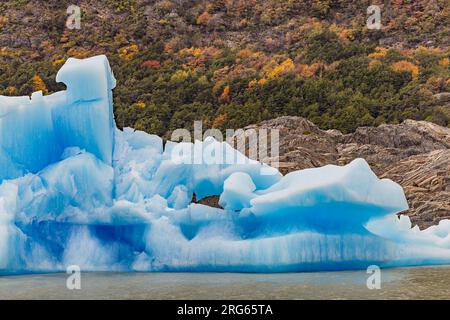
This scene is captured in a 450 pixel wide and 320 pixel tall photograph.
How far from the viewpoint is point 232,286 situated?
9211 millimetres

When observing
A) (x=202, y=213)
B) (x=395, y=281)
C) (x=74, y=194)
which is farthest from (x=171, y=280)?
(x=395, y=281)

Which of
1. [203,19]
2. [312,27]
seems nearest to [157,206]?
[312,27]

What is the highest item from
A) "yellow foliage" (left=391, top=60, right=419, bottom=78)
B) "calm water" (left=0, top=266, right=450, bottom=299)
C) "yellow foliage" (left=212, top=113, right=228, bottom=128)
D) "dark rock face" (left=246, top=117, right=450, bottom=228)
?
"yellow foliage" (left=391, top=60, right=419, bottom=78)

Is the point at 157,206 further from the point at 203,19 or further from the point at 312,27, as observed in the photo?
the point at 203,19

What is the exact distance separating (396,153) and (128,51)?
63.2 feet

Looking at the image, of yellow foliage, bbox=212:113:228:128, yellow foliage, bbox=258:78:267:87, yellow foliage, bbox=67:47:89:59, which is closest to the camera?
yellow foliage, bbox=212:113:228:128

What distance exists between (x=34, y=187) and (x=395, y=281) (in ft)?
18.1

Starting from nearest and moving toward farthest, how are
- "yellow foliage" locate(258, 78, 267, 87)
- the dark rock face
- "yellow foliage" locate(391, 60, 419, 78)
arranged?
the dark rock face, "yellow foliage" locate(391, 60, 419, 78), "yellow foliage" locate(258, 78, 267, 87)

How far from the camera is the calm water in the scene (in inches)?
333

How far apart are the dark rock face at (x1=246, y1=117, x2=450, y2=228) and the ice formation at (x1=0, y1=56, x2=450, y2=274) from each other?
386 inches

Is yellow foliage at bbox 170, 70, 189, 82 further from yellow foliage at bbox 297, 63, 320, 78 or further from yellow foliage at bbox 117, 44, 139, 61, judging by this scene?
yellow foliage at bbox 297, 63, 320, 78

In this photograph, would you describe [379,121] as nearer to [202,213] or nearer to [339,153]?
[339,153]

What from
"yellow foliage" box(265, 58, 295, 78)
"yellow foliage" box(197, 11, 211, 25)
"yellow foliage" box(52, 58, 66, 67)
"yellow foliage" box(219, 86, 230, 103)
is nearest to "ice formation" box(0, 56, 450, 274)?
"yellow foliage" box(219, 86, 230, 103)

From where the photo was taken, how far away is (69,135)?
1191 centimetres
